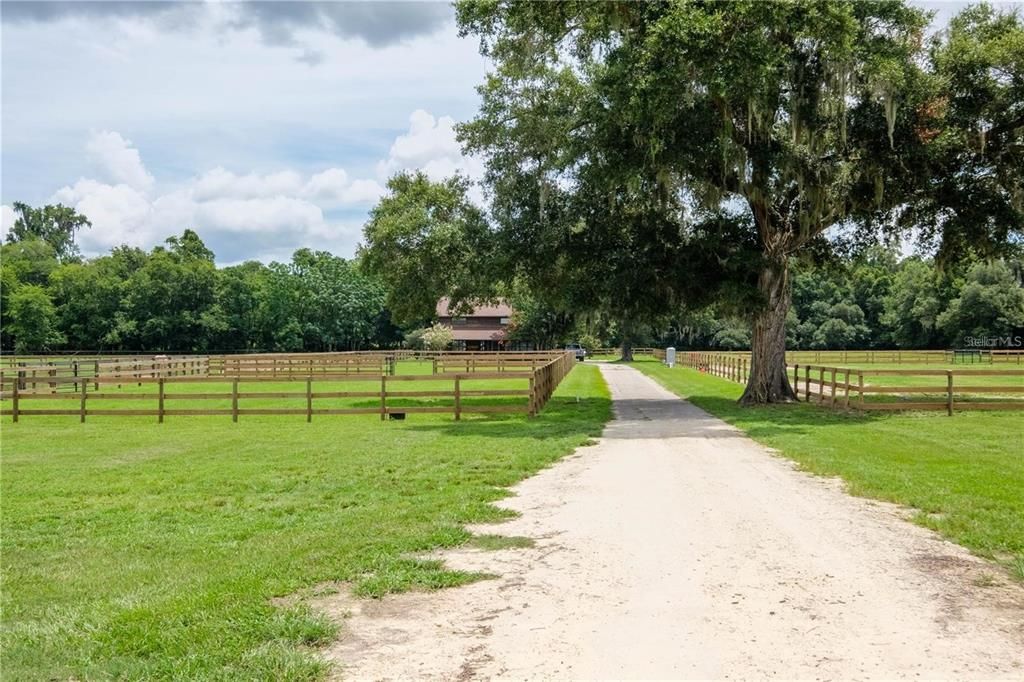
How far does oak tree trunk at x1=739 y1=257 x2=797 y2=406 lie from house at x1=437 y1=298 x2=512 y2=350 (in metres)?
60.0

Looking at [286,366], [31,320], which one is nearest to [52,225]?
[31,320]

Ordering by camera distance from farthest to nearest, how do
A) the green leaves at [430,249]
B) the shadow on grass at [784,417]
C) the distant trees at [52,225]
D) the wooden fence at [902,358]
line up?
1. the distant trees at [52,225]
2. the wooden fence at [902,358]
3. the green leaves at [430,249]
4. the shadow on grass at [784,417]

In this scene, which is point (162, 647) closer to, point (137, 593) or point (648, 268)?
point (137, 593)

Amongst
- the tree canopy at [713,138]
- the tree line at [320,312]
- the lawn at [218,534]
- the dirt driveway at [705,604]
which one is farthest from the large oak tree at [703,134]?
the tree line at [320,312]

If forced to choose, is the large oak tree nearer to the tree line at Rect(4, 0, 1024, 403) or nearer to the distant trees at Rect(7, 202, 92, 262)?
the tree line at Rect(4, 0, 1024, 403)

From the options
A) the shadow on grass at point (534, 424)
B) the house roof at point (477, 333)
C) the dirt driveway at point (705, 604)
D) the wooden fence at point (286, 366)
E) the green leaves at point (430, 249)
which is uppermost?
the green leaves at point (430, 249)

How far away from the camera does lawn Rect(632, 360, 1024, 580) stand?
702 cm

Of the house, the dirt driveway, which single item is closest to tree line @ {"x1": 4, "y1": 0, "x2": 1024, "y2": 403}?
the dirt driveway

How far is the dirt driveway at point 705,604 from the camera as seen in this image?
13.4 ft

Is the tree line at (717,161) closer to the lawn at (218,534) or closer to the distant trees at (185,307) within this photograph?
the lawn at (218,534)

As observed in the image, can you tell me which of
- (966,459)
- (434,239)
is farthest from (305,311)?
(966,459)

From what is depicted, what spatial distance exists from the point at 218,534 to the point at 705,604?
14.3 feet

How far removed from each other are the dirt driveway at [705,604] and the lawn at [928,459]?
1.51 feet

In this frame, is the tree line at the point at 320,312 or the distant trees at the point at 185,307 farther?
the distant trees at the point at 185,307
